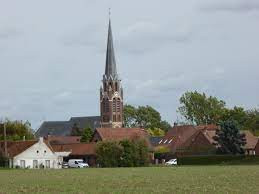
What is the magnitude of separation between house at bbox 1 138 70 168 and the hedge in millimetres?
21879

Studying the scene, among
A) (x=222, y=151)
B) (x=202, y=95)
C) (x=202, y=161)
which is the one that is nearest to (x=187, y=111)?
(x=202, y=95)

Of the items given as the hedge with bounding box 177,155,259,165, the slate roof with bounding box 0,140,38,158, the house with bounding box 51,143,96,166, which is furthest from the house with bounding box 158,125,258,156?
the slate roof with bounding box 0,140,38,158

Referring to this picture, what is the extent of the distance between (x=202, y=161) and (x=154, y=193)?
70.8 m

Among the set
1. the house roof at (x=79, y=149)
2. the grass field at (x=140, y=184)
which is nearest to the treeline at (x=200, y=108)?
the house roof at (x=79, y=149)

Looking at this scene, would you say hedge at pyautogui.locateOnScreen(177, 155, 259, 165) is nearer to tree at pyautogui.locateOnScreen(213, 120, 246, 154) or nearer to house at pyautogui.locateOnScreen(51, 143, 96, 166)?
tree at pyautogui.locateOnScreen(213, 120, 246, 154)

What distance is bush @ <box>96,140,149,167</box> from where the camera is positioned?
96.7 m

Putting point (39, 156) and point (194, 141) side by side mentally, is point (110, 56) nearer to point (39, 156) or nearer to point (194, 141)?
point (194, 141)

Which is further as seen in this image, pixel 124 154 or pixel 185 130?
pixel 185 130

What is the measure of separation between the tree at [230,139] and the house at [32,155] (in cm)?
2561

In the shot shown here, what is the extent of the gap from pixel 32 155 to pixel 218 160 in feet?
103

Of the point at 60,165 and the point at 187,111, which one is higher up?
the point at 187,111

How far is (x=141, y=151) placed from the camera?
320ft

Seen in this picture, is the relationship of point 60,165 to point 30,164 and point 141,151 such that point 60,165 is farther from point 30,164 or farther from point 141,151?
point 141,151

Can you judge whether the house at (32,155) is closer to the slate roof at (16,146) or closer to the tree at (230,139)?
the slate roof at (16,146)
